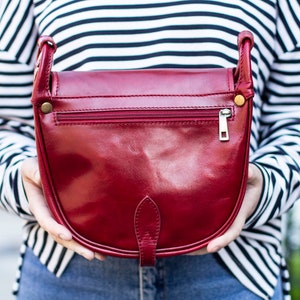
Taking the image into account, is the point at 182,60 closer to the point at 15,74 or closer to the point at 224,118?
the point at 224,118

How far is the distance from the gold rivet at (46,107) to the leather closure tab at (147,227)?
203 millimetres

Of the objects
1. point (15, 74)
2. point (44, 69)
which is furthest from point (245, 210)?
point (15, 74)

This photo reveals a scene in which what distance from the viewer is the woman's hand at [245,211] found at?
1317 millimetres

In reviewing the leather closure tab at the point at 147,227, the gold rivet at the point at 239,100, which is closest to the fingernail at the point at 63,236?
the leather closure tab at the point at 147,227

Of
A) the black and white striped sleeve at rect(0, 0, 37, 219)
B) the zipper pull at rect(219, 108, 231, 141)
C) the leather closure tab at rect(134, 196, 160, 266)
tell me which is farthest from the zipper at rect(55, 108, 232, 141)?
the black and white striped sleeve at rect(0, 0, 37, 219)

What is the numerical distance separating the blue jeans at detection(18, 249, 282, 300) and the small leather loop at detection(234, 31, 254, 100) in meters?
0.39

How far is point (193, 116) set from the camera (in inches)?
49.9

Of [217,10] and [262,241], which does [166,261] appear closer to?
[262,241]

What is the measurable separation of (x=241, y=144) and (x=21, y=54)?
527 mm

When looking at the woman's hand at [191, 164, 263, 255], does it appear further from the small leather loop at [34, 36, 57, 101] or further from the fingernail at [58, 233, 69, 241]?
the small leather loop at [34, 36, 57, 101]

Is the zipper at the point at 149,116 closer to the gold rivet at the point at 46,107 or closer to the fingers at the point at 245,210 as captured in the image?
the gold rivet at the point at 46,107

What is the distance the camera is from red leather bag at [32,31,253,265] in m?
1.27

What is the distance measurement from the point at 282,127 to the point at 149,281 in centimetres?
40

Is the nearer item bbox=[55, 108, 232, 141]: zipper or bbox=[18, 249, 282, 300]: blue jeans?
bbox=[55, 108, 232, 141]: zipper
